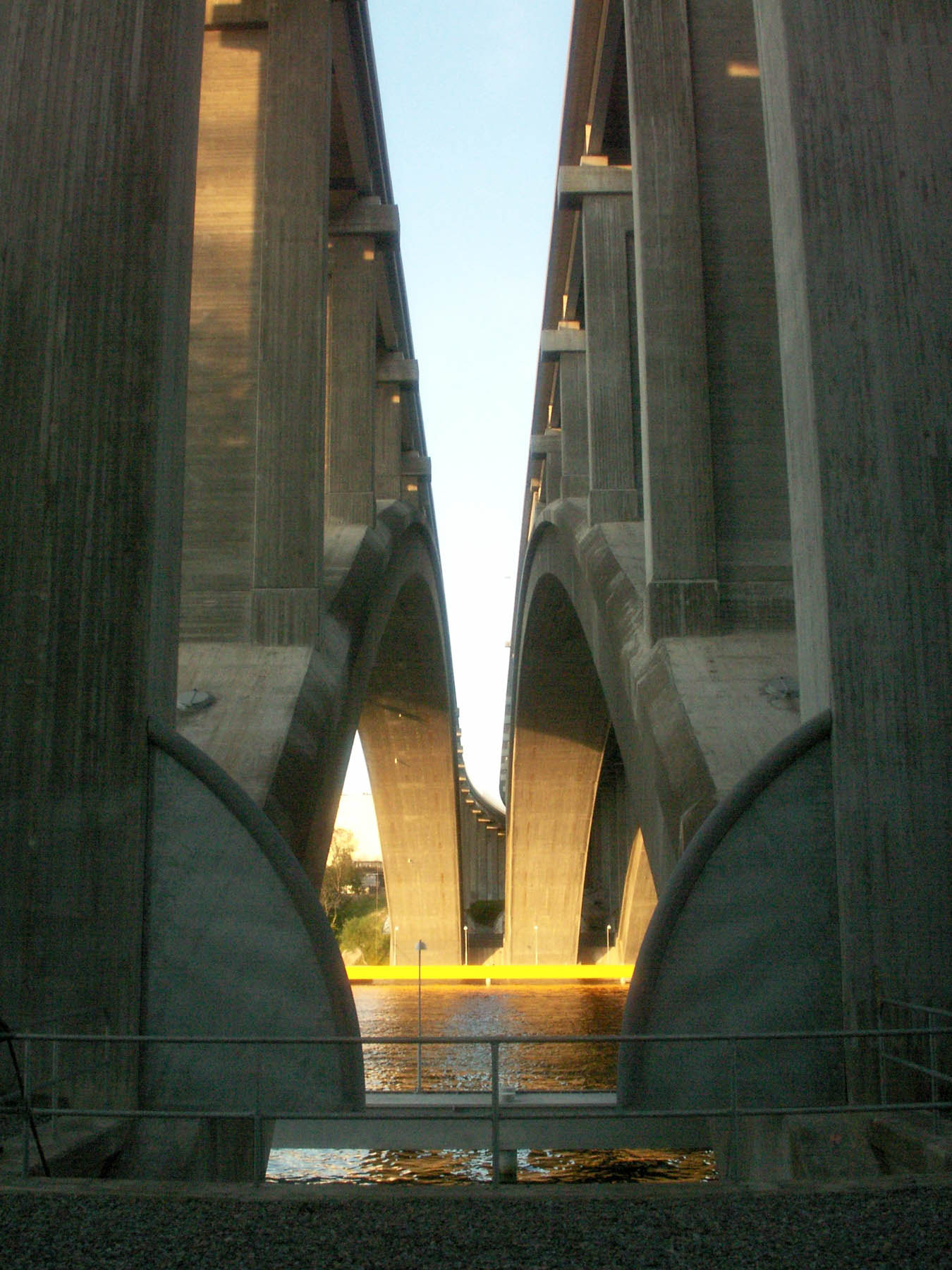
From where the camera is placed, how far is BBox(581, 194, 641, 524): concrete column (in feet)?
69.7

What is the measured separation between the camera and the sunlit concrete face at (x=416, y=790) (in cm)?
3759

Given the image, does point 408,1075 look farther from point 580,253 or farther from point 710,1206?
point 580,253

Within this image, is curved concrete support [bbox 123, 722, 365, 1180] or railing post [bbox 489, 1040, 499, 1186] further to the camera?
curved concrete support [bbox 123, 722, 365, 1180]

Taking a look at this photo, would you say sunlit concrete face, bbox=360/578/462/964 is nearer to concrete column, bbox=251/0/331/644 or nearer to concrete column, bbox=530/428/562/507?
concrete column, bbox=530/428/562/507

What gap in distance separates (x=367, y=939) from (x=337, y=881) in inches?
330

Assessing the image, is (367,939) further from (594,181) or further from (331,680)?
(331,680)

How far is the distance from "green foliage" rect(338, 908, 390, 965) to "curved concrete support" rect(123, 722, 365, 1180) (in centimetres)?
4595

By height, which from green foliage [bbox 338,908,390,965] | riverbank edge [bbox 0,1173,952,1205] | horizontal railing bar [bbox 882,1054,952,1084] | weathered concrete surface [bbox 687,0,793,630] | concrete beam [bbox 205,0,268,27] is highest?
concrete beam [bbox 205,0,268,27]

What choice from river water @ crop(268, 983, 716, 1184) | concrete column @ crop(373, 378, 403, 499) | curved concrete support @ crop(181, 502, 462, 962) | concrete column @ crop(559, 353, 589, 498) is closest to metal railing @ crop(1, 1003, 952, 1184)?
river water @ crop(268, 983, 716, 1184)

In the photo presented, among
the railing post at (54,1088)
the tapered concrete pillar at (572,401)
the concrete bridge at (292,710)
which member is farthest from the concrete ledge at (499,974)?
the railing post at (54,1088)

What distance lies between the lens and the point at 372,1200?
6.03 m

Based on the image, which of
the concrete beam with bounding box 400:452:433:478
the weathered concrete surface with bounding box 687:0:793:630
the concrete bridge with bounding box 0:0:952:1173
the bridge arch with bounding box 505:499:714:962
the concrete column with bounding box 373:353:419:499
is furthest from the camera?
the concrete beam with bounding box 400:452:433:478

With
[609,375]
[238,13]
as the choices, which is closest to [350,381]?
[609,375]

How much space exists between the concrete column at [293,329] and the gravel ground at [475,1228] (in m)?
10.5
